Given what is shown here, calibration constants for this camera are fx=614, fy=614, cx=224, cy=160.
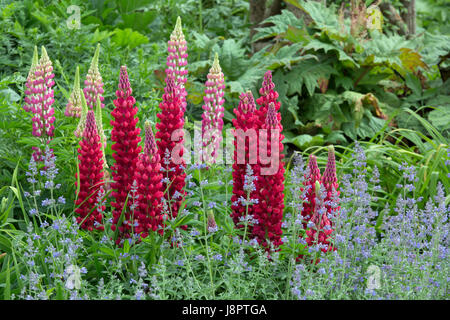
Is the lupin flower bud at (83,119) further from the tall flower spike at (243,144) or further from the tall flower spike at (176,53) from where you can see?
the tall flower spike at (243,144)

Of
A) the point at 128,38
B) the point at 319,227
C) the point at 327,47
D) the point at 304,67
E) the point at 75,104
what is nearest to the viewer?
the point at 319,227

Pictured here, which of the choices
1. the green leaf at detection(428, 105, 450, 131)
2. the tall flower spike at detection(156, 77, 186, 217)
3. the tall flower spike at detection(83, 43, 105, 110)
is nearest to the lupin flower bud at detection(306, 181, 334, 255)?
the tall flower spike at detection(156, 77, 186, 217)

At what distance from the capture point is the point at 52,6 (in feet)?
22.5

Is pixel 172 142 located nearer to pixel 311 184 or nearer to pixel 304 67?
pixel 311 184

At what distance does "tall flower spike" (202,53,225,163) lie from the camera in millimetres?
3748

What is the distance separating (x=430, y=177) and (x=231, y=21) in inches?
192

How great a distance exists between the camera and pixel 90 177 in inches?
135

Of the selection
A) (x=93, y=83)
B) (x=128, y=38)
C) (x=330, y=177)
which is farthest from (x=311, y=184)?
(x=128, y=38)

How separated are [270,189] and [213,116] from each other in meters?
0.93

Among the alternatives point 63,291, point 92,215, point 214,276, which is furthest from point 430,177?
point 63,291

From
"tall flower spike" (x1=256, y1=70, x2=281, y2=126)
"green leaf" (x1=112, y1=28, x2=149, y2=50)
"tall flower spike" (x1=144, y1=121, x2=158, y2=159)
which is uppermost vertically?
"green leaf" (x1=112, y1=28, x2=149, y2=50)

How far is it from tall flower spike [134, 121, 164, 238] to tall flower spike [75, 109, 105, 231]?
1.10 ft

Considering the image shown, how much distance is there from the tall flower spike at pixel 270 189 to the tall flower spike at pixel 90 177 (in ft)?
2.83

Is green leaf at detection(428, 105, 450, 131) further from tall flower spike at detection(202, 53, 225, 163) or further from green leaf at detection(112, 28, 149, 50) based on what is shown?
green leaf at detection(112, 28, 149, 50)
